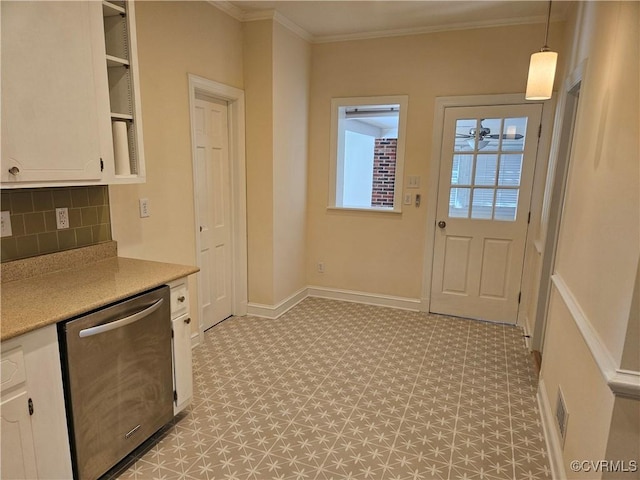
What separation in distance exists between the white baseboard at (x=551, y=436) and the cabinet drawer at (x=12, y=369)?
2276mm

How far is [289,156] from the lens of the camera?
154 inches

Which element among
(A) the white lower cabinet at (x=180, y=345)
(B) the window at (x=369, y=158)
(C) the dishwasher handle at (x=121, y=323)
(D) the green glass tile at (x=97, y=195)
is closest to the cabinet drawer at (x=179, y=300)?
(A) the white lower cabinet at (x=180, y=345)

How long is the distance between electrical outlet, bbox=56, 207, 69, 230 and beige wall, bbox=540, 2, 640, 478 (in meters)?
2.52

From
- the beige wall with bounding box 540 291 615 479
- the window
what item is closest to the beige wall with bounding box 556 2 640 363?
the beige wall with bounding box 540 291 615 479

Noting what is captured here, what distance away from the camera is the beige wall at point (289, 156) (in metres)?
3.62

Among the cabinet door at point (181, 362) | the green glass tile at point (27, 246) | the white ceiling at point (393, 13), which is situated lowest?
the cabinet door at point (181, 362)

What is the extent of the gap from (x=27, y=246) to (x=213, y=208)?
162 centimetres

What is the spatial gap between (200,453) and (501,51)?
3819 millimetres

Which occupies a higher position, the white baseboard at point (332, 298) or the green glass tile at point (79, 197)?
the green glass tile at point (79, 197)

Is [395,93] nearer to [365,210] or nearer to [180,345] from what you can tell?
[365,210]

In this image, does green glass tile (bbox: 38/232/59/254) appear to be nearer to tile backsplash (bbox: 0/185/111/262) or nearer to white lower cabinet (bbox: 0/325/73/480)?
tile backsplash (bbox: 0/185/111/262)

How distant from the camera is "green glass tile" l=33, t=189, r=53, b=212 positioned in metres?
2.01

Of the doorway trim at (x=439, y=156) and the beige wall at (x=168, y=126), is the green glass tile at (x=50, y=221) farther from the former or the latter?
the doorway trim at (x=439, y=156)

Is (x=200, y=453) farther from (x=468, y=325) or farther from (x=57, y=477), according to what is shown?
(x=468, y=325)
